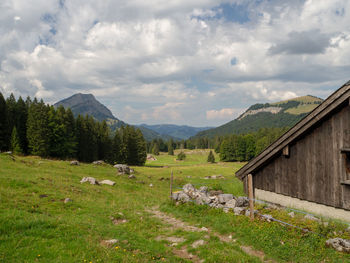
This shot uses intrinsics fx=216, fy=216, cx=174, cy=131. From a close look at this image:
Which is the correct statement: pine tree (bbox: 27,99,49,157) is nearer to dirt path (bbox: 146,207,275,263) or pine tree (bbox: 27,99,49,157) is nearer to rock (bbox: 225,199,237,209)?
dirt path (bbox: 146,207,275,263)

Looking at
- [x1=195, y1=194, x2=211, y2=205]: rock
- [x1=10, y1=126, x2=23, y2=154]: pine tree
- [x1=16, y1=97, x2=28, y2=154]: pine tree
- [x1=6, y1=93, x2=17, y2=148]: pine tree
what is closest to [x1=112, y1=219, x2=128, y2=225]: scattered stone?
[x1=195, y1=194, x2=211, y2=205]: rock

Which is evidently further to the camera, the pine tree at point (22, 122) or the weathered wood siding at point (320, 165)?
the pine tree at point (22, 122)

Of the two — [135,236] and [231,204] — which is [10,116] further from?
[231,204]

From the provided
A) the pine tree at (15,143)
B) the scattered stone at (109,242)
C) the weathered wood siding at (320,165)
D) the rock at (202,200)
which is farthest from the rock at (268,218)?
the pine tree at (15,143)

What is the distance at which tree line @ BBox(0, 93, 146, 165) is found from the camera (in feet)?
190

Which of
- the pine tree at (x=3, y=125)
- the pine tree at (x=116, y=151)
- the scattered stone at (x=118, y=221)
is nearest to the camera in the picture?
the scattered stone at (x=118, y=221)

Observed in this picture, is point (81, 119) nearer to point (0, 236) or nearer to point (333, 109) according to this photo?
point (0, 236)

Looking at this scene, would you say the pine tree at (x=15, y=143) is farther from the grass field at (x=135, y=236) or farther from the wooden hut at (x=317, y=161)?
the wooden hut at (x=317, y=161)

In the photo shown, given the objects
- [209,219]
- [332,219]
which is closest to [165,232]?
[209,219]

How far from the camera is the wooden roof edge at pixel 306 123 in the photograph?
8.83 metres

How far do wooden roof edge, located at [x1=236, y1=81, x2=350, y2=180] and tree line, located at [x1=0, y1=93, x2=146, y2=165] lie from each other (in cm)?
6059

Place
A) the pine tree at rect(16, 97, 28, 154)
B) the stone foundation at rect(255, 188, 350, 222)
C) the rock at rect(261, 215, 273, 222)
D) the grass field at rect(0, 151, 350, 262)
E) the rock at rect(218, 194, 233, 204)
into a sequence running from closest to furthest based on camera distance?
the grass field at rect(0, 151, 350, 262) < the stone foundation at rect(255, 188, 350, 222) < the rock at rect(261, 215, 273, 222) < the rock at rect(218, 194, 233, 204) < the pine tree at rect(16, 97, 28, 154)

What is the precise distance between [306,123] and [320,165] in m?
2.00

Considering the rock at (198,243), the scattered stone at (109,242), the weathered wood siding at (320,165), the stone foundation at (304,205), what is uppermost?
the weathered wood siding at (320,165)
